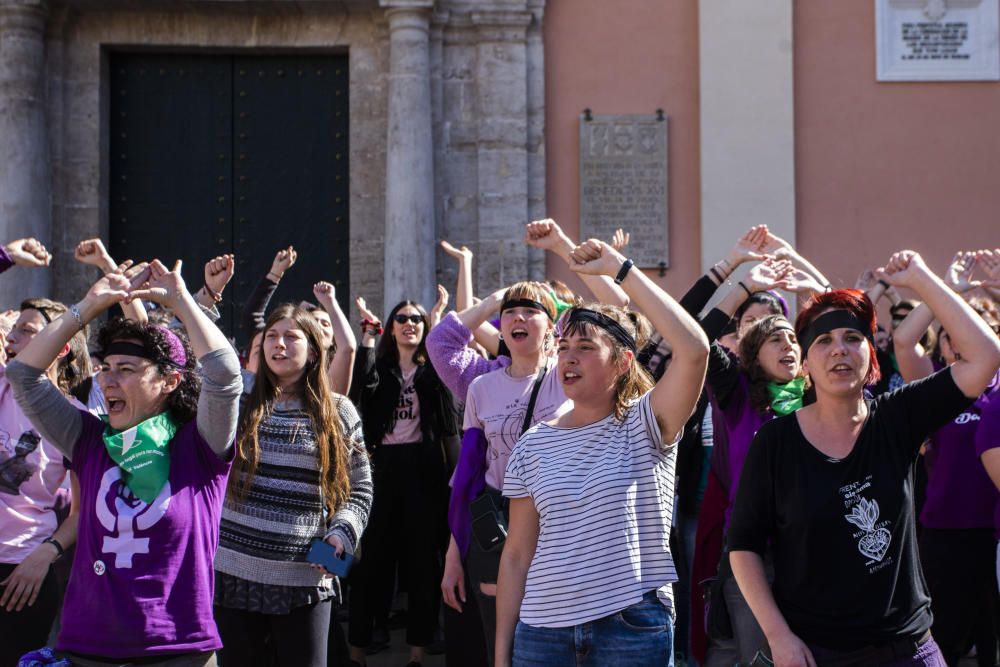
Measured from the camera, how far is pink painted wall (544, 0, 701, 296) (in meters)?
10.6

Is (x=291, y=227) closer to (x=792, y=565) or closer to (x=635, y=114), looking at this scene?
(x=635, y=114)

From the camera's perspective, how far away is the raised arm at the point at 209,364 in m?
3.76

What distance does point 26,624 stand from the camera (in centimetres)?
484

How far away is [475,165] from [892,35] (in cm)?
366

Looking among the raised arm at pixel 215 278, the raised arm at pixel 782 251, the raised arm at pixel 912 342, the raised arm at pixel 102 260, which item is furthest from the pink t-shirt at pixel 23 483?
the raised arm at pixel 912 342

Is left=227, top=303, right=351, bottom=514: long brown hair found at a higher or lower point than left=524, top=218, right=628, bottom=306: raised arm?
lower

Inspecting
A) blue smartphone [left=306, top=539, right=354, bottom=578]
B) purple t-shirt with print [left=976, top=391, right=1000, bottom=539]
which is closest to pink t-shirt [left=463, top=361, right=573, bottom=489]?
blue smartphone [left=306, top=539, right=354, bottom=578]

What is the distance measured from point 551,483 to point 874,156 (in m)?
7.91

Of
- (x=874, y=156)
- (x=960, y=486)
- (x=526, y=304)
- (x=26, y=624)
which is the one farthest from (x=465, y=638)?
(x=874, y=156)

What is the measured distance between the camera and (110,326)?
13.2 feet

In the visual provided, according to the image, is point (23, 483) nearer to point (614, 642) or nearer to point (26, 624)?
point (26, 624)

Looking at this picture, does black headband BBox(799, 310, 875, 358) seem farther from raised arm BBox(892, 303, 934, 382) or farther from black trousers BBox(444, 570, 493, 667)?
black trousers BBox(444, 570, 493, 667)

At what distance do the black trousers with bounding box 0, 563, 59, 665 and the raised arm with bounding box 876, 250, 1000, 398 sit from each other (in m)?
3.33

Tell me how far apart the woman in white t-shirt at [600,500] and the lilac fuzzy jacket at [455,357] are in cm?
176
